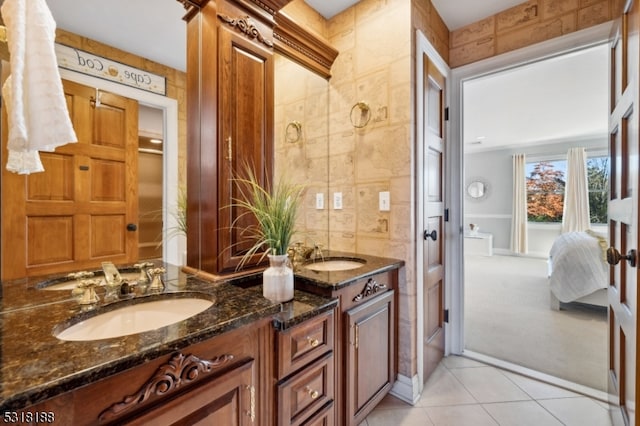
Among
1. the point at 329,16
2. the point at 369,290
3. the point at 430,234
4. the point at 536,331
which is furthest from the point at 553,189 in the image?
the point at 369,290

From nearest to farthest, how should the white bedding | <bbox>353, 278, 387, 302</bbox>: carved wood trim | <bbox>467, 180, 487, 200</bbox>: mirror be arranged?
1. <bbox>353, 278, 387, 302</bbox>: carved wood trim
2. the white bedding
3. <bbox>467, 180, 487, 200</bbox>: mirror

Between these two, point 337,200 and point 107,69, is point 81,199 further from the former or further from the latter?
point 337,200

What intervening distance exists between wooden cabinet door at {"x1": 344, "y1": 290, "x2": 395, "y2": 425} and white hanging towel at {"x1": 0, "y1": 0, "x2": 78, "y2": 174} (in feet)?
4.33

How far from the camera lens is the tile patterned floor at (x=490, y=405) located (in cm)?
162

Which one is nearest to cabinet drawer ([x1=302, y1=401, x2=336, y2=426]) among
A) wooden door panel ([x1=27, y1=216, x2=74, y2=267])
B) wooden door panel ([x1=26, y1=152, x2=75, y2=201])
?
wooden door panel ([x1=27, y1=216, x2=74, y2=267])

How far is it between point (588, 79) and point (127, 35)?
14.6 ft

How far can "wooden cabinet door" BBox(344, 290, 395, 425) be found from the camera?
142cm

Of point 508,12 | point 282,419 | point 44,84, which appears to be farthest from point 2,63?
point 508,12

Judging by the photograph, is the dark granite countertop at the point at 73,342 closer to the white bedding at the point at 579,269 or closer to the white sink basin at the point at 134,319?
the white sink basin at the point at 134,319

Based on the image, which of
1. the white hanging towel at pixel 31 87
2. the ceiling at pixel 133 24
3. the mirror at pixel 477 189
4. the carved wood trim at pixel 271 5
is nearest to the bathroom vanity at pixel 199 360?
the white hanging towel at pixel 31 87

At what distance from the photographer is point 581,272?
9.75 feet

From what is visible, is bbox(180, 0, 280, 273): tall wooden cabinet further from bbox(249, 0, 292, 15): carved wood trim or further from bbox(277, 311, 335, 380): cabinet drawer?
bbox(277, 311, 335, 380): cabinet drawer

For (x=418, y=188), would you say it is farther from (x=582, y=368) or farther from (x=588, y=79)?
(x=588, y=79)

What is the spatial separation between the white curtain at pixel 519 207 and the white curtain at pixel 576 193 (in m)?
0.75
